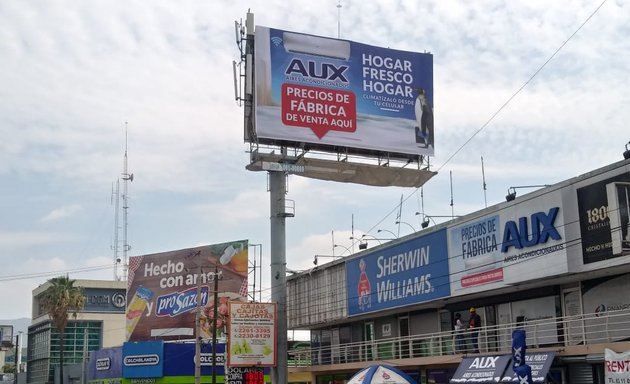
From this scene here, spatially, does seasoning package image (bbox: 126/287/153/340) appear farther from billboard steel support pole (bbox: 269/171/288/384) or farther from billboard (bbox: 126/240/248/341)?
billboard steel support pole (bbox: 269/171/288/384)

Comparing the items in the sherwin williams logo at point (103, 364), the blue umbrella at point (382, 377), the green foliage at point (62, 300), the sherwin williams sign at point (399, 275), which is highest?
the green foliage at point (62, 300)

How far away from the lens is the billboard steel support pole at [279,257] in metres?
41.6

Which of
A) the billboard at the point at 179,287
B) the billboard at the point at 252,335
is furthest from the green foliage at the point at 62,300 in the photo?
the billboard at the point at 252,335

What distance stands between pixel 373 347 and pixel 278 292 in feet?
17.8

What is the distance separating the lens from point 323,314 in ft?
146

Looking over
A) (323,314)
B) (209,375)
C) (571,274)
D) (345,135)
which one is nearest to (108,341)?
(209,375)

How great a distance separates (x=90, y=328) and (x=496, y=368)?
6116 cm

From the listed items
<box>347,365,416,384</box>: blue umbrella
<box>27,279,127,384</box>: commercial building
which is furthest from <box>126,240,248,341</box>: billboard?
<box>347,365,416,384</box>: blue umbrella

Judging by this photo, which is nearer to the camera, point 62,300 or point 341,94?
point 341,94

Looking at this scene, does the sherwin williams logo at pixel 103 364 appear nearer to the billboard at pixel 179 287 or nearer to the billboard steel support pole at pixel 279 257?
the billboard at pixel 179 287

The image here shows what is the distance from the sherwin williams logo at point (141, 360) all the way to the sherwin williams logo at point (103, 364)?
13.0ft

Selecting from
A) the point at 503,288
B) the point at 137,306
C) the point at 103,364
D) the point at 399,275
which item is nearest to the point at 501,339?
the point at 503,288

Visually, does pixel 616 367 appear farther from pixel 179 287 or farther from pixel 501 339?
pixel 179 287

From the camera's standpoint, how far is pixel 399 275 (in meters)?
37.6
